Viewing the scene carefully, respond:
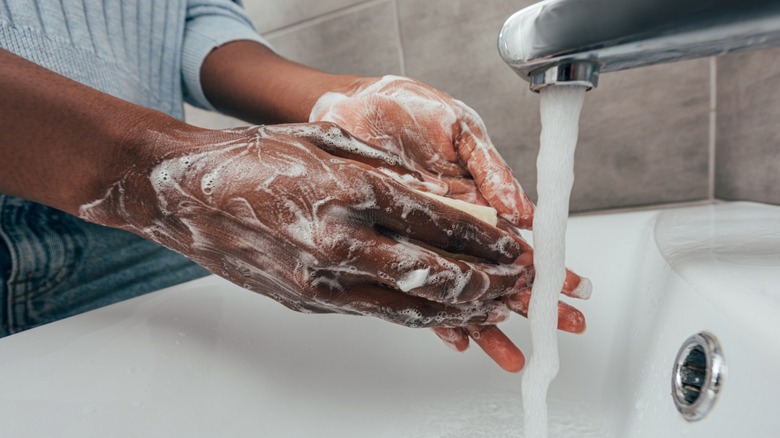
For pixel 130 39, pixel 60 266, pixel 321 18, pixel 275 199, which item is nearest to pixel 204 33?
pixel 130 39

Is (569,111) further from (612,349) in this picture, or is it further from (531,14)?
(612,349)

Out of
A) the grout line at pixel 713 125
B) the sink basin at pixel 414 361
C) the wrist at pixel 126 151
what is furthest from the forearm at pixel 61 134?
the grout line at pixel 713 125

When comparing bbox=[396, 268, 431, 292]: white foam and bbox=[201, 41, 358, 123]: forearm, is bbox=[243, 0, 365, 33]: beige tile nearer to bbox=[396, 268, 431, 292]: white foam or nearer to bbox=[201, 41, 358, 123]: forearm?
bbox=[201, 41, 358, 123]: forearm

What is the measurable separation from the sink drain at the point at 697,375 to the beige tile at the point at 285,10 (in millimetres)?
689

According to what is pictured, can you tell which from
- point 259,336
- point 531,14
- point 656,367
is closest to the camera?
point 531,14

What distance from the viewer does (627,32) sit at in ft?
0.78

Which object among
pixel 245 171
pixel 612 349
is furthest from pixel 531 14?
pixel 612 349

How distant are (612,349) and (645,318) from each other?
71mm

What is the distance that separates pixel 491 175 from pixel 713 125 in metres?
0.38

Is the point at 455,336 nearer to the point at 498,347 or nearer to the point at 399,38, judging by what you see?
the point at 498,347

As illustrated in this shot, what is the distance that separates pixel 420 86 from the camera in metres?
0.51

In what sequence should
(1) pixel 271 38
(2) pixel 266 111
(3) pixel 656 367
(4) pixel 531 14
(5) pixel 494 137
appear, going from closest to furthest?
1. (4) pixel 531 14
2. (3) pixel 656 367
3. (2) pixel 266 111
4. (5) pixel 494 137
5. (1) pixel 271 38

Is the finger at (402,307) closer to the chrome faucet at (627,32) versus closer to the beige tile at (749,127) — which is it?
the chrome faucet at (627,32)

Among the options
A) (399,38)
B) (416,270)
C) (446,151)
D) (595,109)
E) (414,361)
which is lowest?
(414,361)
